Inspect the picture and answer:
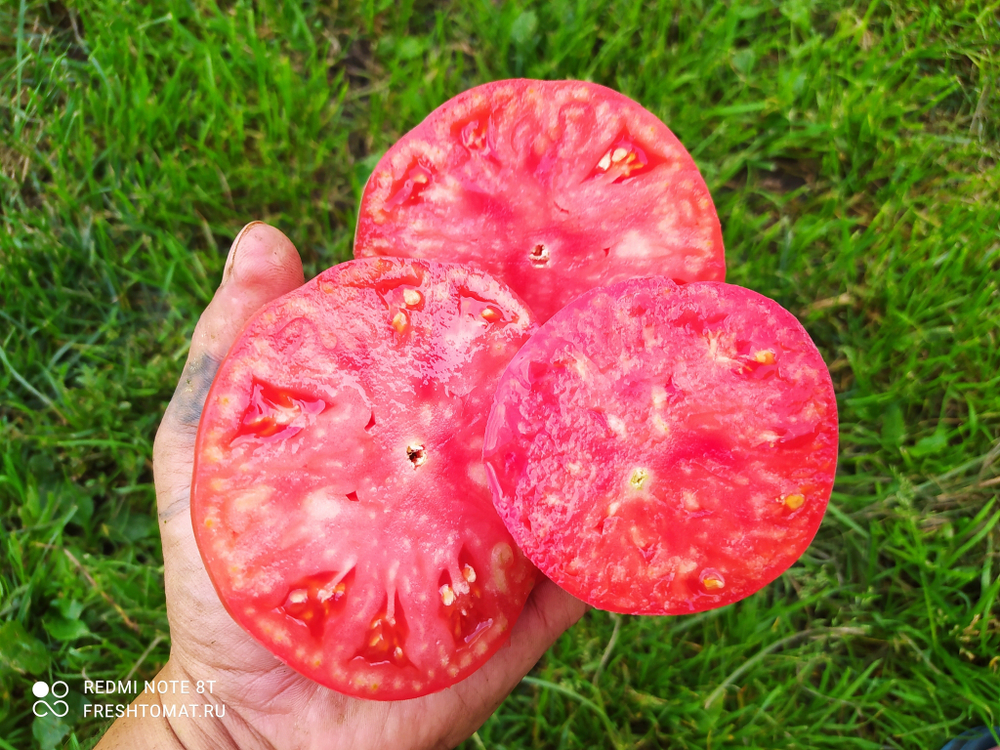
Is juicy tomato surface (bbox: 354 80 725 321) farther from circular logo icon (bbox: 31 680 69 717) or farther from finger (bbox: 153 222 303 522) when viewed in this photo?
circular logo icon (bbox: 31 680 69 717)

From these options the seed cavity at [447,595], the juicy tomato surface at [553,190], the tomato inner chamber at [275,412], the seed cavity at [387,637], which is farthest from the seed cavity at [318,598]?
the juicy tomato surface at [553,190]

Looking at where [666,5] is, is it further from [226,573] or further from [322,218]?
[226,573]

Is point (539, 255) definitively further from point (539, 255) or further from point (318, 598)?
point (318, 598)

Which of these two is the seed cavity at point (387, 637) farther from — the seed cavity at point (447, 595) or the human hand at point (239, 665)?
the human hand at point (239, 665)

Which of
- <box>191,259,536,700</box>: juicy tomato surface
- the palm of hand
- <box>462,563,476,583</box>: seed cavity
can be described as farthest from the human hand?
<box>462,563,476,583</box>: seed cavity

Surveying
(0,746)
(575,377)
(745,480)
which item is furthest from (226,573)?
(0,746)

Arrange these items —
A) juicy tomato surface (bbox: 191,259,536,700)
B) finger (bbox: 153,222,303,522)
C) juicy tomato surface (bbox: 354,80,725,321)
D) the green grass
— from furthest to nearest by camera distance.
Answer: the green grass < finger (bbox: 153,222,303,522) < juicy tomato surface (bbox: 354,80,725,321) < juicy tomato surface (bbox: 191,259,536,700)

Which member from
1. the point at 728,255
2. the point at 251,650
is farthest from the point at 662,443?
the point at 728,255
